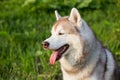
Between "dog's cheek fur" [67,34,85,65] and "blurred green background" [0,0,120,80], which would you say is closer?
"dog's cheek fur" [67,34,85,65]

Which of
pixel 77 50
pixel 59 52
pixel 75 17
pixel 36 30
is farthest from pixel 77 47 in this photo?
pixel 36 30

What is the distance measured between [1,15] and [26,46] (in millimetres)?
2067

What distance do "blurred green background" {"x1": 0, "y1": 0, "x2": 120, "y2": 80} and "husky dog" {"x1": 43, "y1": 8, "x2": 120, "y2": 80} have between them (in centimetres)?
116

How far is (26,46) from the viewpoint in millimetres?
8430

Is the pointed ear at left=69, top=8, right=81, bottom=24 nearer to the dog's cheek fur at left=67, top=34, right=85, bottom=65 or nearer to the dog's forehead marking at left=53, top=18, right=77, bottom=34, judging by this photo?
the dog's forehead marking at left=53, top=18, right=77, bottom=34

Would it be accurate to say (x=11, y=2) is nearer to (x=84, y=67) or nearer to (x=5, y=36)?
(x=5, y=36)

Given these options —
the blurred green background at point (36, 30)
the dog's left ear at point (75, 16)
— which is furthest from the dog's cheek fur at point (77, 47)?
the blurred green background at point (36, 30)

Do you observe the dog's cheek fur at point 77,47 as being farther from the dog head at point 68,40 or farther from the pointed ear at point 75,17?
the pointed ear at point 75,17

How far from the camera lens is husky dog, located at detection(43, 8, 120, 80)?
6066mm

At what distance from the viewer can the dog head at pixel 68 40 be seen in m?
6.05

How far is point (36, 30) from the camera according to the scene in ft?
31.0

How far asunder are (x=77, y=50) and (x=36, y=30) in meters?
3.43

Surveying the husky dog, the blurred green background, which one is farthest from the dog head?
the blurred green background

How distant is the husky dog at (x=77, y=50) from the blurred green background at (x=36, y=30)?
A: 3.81 feet
